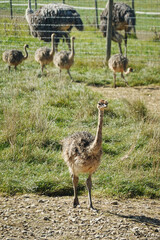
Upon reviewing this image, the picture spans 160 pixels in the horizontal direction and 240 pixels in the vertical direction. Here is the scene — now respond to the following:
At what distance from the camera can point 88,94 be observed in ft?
27.3

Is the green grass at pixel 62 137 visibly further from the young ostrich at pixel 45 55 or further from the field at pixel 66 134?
the young ostrich at pixel 45 55

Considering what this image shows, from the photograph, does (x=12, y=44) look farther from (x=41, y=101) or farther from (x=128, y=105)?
(x=128, y=105)

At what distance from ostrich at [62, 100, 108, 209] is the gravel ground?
0.22 m

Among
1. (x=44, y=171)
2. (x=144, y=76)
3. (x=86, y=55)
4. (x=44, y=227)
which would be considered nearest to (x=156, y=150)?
(x=44, y=171)

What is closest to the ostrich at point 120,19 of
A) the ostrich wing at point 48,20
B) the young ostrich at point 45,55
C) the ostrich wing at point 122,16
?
the ostrich wing at point 122,16

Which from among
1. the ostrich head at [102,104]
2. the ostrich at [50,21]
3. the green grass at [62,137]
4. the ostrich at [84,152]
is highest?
the ostrich at [50,21]

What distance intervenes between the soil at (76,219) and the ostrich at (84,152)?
0.70ft

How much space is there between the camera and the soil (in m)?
4.14

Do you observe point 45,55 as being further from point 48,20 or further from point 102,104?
point 102,104

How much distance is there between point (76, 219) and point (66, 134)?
7.27 feet

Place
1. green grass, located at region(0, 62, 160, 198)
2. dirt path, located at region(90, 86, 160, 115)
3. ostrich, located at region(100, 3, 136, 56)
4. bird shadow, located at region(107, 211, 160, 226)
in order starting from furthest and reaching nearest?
ostrich, located at region(100, 3, 136, 56)
dirt path, located at region(90, 86, 160, 115)
green grass, located at region(0, 62, 160, 198)
bird shadow, located at region(107, 211, 160, 226)

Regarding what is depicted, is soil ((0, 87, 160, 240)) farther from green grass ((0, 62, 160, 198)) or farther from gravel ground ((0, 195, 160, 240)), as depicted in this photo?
green grass ((0, 62, 160, 198))

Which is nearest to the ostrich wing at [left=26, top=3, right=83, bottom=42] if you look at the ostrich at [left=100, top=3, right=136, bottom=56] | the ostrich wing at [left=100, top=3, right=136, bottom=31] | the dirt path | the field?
the ostrich at [left=100, top=3, right=136, bottom=56]

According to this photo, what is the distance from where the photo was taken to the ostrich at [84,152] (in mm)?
4355
